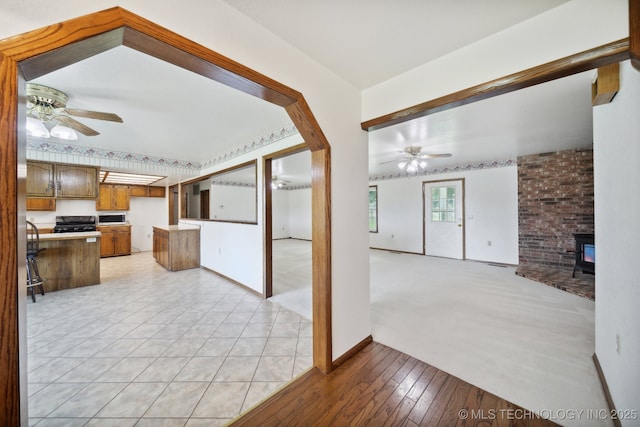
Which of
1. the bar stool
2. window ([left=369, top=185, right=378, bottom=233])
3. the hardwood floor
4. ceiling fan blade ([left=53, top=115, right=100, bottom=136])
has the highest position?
ceiling fan blade ([left=53, top=115, right=100, bottom=136])

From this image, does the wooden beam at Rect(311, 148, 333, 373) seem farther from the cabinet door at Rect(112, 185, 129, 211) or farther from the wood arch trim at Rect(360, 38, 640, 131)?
the cabinet door at Rect(112, 185, 129, 211)

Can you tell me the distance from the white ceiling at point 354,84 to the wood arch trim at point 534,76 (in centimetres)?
31

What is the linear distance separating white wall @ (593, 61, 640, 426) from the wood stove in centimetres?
275

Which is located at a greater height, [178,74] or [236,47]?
[178,74]

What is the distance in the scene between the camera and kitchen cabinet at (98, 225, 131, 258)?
6.00 m

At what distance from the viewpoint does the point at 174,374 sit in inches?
69.9

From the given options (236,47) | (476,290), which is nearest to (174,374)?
(236,47)

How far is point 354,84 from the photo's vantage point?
2.00m

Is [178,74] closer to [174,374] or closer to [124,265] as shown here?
[174,374]

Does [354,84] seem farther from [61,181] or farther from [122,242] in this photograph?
[122,242]

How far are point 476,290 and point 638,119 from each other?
2.98 m

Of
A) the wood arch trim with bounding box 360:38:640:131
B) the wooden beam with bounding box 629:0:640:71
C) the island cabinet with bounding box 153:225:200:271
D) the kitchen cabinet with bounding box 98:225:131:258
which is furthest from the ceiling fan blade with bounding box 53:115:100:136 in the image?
the kitchen cabinet with bounding box 98:225:131:258

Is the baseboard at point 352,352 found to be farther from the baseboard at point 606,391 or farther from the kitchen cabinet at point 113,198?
the kitchen cabinet at point 113,198

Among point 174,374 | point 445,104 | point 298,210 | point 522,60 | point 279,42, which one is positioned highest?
point 279,42
